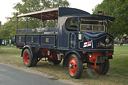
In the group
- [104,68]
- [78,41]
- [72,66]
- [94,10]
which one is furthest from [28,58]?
[94,10]

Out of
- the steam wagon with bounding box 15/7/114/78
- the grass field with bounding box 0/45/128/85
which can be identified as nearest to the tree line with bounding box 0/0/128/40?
the steam wagon with bounding box 15/7/114/78

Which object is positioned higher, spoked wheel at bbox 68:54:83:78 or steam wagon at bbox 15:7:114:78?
steam wagon at bbox 15:7:114:78

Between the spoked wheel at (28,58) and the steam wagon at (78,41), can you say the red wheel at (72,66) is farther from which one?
the spoked wheel at (28,58)

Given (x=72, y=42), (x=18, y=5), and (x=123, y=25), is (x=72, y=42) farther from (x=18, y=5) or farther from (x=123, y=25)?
(x=18, y=5)

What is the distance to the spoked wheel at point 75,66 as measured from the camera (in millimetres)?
8227

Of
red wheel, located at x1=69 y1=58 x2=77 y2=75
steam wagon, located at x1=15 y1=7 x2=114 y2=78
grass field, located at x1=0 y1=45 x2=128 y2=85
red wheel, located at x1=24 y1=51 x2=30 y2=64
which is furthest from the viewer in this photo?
red wheel, located at x1=24 y1=51 x2=30 y2=64

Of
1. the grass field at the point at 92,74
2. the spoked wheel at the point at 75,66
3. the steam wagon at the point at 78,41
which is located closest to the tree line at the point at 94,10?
the steam wagon at the point at 78,41

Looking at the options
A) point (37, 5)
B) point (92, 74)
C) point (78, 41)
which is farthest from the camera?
point (37, 5)

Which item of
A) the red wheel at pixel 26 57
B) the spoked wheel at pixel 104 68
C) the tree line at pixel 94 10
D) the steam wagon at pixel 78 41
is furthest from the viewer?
the red wheel at pixel 26 57

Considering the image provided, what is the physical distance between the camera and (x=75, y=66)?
852cm

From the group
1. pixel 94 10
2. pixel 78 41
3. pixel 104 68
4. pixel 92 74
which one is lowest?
pixel 92 74

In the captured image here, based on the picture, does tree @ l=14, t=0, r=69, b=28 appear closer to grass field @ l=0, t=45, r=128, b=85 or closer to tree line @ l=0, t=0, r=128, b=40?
tree line @ l=0, t=0, r=128, b=40

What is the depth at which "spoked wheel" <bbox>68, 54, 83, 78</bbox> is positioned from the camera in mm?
8227

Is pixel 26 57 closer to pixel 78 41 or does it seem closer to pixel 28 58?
pixel 28 58
